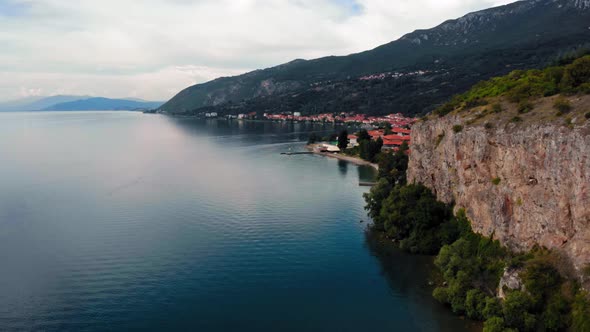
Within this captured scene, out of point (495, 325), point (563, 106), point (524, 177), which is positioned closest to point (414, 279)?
point (495, 325)

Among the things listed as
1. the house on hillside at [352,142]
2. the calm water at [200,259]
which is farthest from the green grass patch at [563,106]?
the house on hillside at [352,142]

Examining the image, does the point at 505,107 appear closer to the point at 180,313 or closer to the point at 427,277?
the point at 427,277

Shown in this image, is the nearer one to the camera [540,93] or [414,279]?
[540,93]

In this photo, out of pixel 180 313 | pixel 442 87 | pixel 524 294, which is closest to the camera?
pixel 524 294

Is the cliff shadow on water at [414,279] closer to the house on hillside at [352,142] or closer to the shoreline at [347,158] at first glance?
the shoreline at [347,158]

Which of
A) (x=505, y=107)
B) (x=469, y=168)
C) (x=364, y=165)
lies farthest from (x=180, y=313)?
(x=364, y=165)

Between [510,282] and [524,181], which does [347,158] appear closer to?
[524,181]

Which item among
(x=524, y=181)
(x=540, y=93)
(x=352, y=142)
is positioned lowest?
(x=352, y=142)

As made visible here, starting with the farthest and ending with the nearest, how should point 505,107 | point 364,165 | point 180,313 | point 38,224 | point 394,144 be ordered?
point 394,144, point 364,165, point 38,224, point 505,107, point 180,313
